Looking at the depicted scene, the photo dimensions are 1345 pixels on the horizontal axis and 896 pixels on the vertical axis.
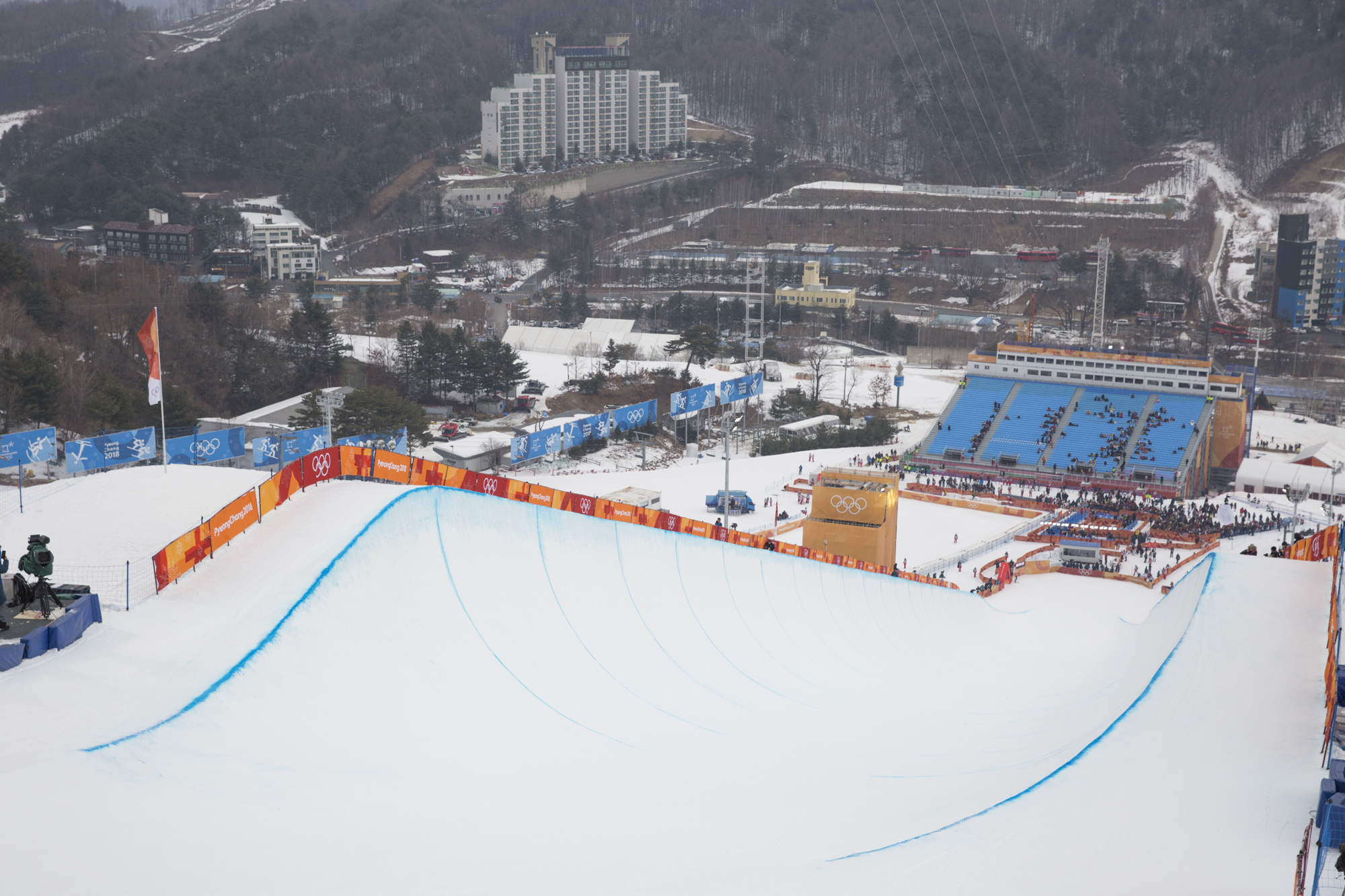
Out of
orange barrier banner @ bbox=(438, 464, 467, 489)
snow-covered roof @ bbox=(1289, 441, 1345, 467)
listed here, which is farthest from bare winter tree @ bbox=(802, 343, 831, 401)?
orange barrier banner @ bbox=(438, 464, 467, 489)

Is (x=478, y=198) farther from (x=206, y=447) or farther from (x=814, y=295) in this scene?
(x=206, y=447)

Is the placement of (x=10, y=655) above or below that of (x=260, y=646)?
below

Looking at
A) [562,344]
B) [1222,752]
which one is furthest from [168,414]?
[1222,752]

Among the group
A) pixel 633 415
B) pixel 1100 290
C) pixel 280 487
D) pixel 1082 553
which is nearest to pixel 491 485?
pixel 280 487

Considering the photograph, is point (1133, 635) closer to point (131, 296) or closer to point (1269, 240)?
point (131, 296)

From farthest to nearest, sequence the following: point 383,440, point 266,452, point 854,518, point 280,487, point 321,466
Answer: point 383,440, point 266,452, point 854,518, point 321,466, point 280,487


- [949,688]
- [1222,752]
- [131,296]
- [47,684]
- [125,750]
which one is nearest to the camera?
[125,750]
